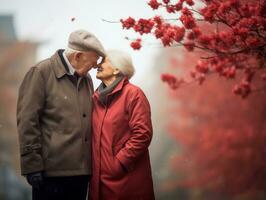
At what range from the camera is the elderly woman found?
→ 2.59 metres

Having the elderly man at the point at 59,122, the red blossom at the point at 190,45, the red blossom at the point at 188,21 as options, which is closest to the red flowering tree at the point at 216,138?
the red blossom at the point at 190,45

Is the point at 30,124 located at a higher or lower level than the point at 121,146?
higher

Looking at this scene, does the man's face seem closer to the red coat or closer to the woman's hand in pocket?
the red coat

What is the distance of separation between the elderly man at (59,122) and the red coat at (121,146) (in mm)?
77

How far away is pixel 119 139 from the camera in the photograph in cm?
264

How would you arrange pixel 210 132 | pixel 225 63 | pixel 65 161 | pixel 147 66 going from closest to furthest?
pixel 65 161
pixel 225 63
pixel 147 66
pixel 210 132

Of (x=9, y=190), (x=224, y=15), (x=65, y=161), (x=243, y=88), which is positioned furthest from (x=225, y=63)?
(x=9, y=190)

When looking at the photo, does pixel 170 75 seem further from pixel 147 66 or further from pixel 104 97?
pixel 104 97

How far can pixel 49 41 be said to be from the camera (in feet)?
14.3

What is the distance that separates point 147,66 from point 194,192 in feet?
5.78

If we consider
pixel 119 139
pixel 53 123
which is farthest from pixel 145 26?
pixel 53 123

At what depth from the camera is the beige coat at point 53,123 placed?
96.0 inches

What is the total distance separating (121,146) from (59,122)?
41cm

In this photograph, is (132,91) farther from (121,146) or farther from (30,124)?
(30,124)
